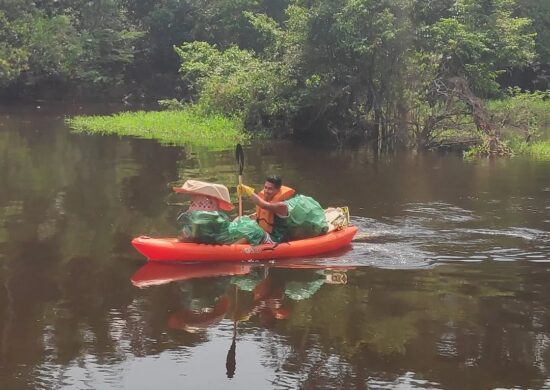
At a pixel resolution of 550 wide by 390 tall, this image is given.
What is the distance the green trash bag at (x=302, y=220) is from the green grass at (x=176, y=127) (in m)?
10.0

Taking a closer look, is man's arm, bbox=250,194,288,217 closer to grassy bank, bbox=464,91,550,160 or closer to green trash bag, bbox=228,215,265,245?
green trash bag, bbox=228,215,265,245

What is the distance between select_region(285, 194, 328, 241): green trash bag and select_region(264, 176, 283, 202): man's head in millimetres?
226

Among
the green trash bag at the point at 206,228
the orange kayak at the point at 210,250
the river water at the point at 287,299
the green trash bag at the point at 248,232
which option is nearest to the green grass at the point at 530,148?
the river water at the point at 287,299

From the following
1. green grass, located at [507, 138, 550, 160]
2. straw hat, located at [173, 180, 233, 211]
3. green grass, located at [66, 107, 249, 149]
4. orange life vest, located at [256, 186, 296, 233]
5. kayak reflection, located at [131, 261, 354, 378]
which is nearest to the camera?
kayak reflection, located at [131, 261, 354, 378]

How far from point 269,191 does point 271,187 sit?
0.19 ft

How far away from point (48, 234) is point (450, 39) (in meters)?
12.3

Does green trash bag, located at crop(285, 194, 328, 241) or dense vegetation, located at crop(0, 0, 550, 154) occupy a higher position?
dense vegetation, located at crop(0, 0, 550, 154)

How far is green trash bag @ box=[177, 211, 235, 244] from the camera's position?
7.81 metres

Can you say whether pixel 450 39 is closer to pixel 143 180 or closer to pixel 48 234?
pixel 143 180

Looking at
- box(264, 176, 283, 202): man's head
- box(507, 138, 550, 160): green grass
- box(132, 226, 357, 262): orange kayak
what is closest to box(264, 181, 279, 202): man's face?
box(264, 176, 283, 202): man's head

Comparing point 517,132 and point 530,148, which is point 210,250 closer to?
point 530,148

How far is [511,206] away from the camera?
11.3m

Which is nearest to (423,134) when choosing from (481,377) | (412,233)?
(412,233)

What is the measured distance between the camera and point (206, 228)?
25.7ft
